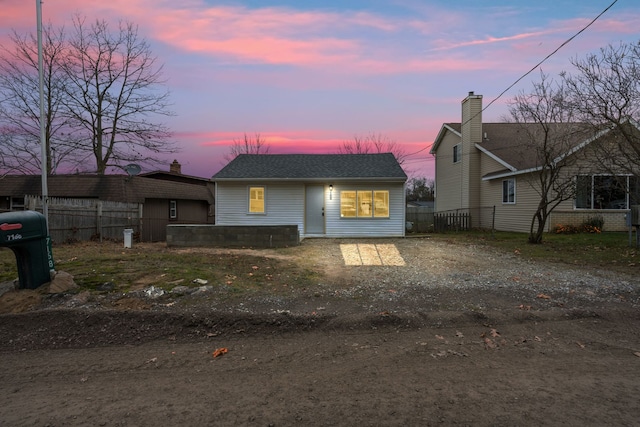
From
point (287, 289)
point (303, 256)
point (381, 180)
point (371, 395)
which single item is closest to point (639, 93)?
point (381, 180)

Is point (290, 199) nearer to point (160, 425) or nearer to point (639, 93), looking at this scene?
point (639, 93)

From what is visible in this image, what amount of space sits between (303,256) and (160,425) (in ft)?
27.4

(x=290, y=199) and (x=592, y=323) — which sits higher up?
(x=290, y=199)

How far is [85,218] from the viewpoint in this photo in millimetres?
16672

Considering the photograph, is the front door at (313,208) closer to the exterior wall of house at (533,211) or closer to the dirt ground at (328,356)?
the exterior wall of house at (533,211)

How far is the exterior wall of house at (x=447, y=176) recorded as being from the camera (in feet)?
82.7

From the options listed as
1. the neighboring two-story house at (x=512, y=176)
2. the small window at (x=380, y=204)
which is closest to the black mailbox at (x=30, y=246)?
the small window at (x=380, y=204)

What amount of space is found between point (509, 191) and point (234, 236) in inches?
569

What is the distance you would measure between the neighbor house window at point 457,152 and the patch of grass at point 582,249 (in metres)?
9.51

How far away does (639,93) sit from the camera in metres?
11.6

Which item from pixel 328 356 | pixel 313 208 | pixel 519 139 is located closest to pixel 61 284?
pixel 328 356

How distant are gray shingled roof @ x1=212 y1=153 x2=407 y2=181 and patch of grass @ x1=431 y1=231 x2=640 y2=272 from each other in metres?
5.15

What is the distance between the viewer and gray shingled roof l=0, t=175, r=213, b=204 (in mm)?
21953

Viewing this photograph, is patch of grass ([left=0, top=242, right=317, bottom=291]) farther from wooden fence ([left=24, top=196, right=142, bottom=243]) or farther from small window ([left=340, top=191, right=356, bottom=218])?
small window ([left=340, top=191, right=356, bottom=218])
